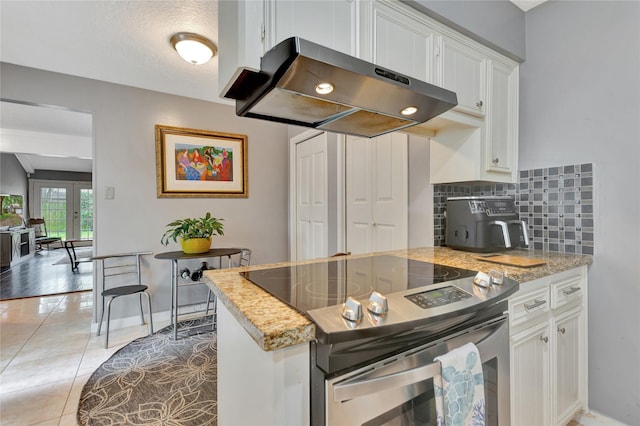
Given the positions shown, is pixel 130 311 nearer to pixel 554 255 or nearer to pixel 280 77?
pixel 280 77

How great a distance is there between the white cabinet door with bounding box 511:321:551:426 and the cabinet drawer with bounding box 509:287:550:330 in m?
0.06

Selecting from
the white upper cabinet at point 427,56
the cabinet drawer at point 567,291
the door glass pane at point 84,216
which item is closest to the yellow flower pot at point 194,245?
the white upper cabinet at point 427,56

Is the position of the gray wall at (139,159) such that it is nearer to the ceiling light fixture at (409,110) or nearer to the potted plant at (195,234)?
the potted plant at (195,234)

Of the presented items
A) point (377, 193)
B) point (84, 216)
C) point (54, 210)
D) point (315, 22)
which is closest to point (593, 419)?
point (377, 193)

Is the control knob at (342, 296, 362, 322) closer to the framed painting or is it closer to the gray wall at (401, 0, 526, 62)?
the gray wall at (401, 0, 526, 62)

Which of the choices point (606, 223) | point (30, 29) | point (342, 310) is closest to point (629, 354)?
point (606, 223)

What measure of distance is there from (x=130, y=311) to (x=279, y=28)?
Result: 3036mm

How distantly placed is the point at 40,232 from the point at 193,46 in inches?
374

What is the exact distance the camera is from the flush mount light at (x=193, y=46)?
2016mm

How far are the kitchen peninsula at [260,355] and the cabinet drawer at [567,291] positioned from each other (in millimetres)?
325

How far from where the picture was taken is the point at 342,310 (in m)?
0.74

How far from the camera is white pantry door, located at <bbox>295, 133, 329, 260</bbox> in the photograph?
306 centimetres

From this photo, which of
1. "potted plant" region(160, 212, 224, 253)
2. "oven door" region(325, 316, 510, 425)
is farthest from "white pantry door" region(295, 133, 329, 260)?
"oven door" region(325, 316, 510, 425)

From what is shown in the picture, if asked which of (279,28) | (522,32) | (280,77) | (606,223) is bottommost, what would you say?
(606,223)
